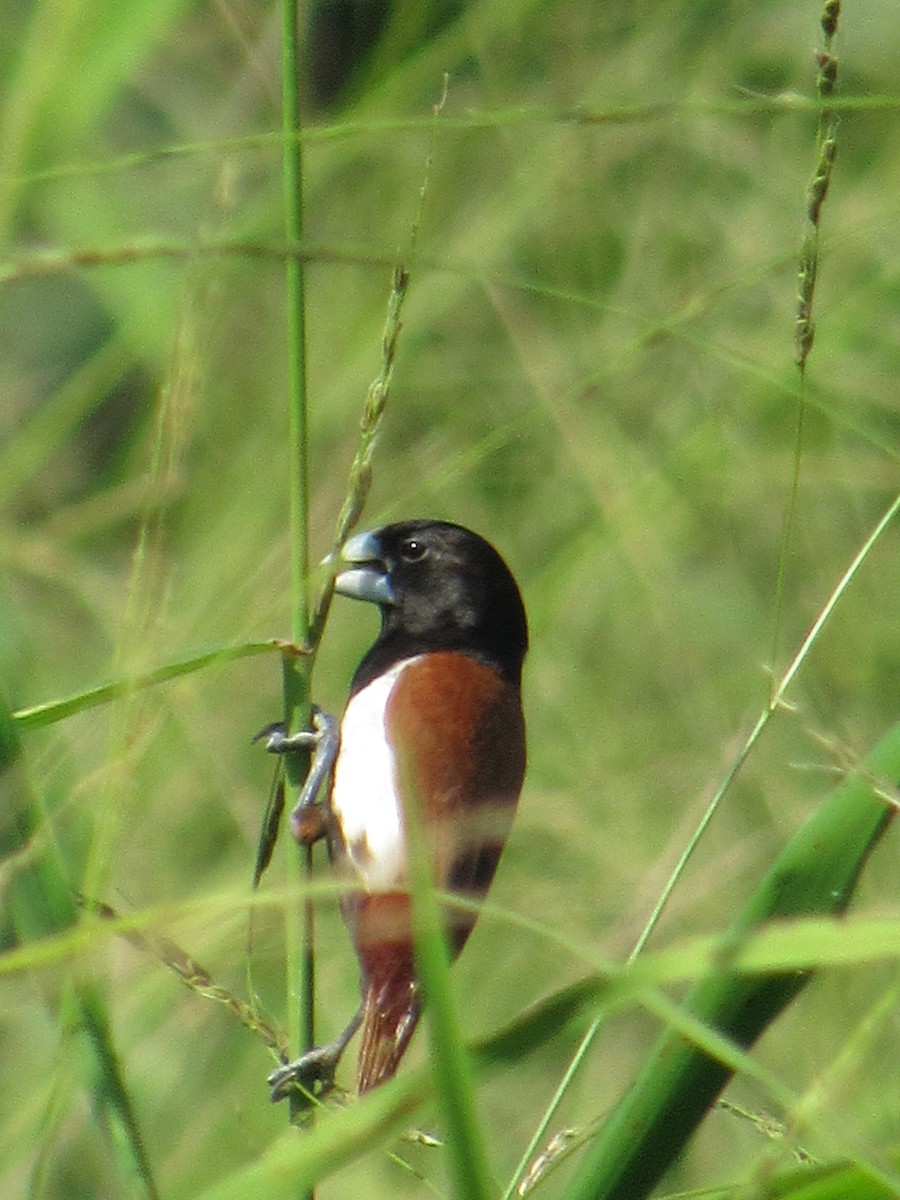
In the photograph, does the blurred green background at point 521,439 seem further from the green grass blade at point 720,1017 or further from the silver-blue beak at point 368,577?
the green grass blade at point 720,1017

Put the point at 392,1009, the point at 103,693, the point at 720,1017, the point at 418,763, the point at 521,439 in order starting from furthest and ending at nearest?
the point at 521,439, the point at 418,763, the point at 392,1009, the point at 103,693, the point at 720,1017

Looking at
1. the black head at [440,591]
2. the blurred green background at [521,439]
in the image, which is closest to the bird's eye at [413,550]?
the black head at [440,591]

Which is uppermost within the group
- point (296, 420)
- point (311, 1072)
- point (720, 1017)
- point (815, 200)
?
point (815, 200)

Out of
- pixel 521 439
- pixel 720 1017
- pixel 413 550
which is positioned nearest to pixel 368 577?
pixel 413 550

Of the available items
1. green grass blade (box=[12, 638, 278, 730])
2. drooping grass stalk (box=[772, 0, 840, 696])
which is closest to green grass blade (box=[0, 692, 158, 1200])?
green grass blade (box=[12, 638, 278, 730])

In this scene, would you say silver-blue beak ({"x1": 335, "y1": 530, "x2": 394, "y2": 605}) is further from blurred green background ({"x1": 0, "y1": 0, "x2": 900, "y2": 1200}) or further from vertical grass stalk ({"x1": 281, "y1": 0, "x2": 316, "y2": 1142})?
vertical grass stalk ({"x1": 281, "y1": 0, "x2": 316, "y2": 1142})

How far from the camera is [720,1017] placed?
3.02 ft

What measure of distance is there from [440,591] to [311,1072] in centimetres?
96

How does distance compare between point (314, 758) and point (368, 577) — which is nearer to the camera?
point (314, 758)

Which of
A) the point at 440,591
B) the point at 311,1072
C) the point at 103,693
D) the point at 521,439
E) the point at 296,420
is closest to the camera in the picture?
the point at 103,693

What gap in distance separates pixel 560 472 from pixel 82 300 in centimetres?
106

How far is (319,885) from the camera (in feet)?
2.66

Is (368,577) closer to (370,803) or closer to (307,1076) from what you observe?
(370,803)

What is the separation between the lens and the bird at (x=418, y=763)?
1724 mm
